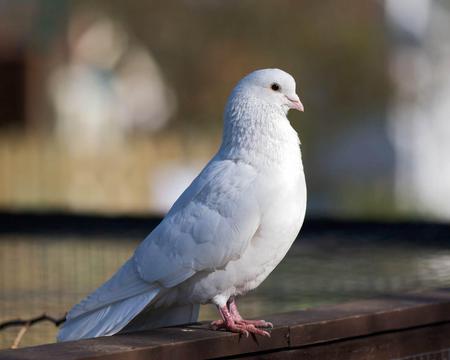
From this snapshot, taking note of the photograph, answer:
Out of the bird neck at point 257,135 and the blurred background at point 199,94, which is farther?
the blurred background at point 199,94

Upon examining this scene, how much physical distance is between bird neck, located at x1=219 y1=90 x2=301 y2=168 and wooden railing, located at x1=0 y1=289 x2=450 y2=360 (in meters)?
0.51

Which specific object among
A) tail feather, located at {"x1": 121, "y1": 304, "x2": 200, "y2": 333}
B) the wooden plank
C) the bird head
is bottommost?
the wooden plank

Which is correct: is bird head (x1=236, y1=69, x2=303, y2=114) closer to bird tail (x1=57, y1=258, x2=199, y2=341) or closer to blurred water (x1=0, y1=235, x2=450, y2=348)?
bird tail (x1=57, y1=258, x2=199, y2=341)

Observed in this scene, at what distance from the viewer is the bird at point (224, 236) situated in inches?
129

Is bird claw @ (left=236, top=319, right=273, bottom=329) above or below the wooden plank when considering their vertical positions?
above

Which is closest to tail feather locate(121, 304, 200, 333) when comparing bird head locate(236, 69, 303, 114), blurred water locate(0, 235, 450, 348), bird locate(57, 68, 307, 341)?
bird locate(57, 68, 307, 341)

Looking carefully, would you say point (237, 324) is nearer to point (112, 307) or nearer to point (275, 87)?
point (112, 307)

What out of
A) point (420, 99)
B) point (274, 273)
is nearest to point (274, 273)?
point (274, 273)

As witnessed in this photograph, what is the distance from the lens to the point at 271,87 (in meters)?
3.55

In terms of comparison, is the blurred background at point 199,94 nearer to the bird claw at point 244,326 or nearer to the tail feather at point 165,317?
the tail feather at point 165,317

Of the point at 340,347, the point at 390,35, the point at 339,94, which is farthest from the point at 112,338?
the point at 339,94

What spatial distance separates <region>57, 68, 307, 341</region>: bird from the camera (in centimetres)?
329

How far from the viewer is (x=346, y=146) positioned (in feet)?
73.2

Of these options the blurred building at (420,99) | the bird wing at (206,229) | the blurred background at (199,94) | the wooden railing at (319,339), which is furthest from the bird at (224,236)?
the blurred building at (420,99)
